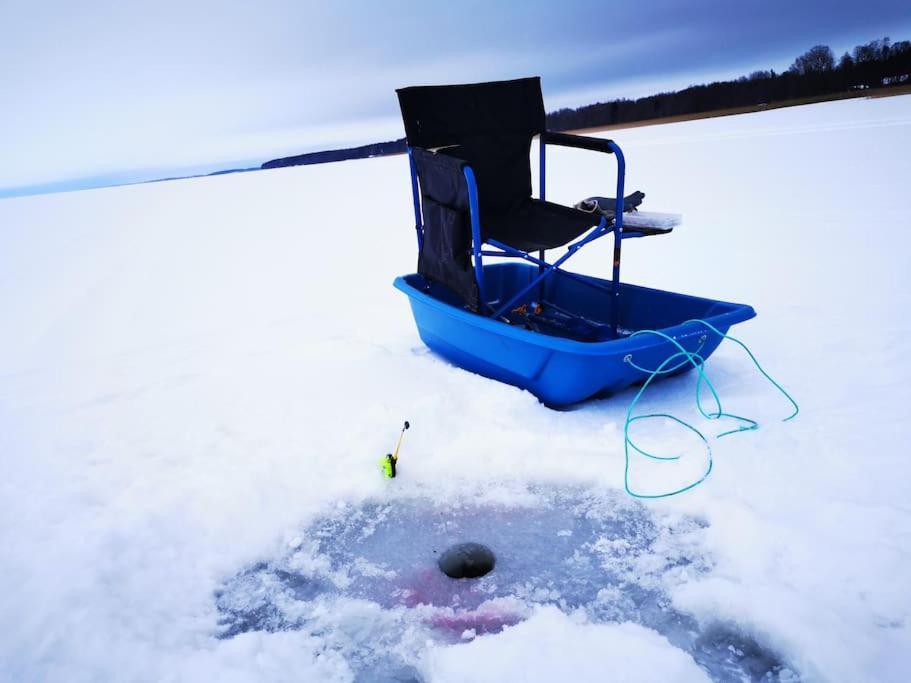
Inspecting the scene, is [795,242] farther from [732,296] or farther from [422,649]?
[422,649]

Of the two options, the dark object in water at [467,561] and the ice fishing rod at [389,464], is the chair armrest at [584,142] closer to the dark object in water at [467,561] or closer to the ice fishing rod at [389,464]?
the ice fishing rod at [389,464]

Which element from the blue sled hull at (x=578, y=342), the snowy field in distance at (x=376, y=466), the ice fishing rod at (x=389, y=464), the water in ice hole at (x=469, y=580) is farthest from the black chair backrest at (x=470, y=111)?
the water in ice hole at (x=469, y=580)

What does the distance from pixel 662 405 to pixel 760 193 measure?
5.08 metres

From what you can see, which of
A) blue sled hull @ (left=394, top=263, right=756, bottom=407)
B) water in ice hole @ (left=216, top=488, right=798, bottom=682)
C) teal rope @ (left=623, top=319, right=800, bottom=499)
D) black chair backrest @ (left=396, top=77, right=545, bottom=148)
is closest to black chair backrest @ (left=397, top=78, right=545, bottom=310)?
black chair backrest @ (left=396, top=77, right=545, bottom=148)

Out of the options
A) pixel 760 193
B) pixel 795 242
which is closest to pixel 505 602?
pixel 795 242

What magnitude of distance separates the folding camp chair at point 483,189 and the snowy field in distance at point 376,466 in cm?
43

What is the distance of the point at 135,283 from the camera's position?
14.8ft

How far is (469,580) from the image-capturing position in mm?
1269

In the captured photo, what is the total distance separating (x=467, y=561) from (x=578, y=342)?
698 millimetres

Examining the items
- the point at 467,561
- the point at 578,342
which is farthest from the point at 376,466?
the point at 578,342

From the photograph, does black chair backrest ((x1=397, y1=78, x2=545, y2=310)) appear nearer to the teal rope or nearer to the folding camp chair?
the folding camp chair

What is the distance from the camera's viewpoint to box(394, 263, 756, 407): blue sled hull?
1710mm

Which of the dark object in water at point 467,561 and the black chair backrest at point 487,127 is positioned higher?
the black chair backrest at point 487,127

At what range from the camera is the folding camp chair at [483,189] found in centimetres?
203
